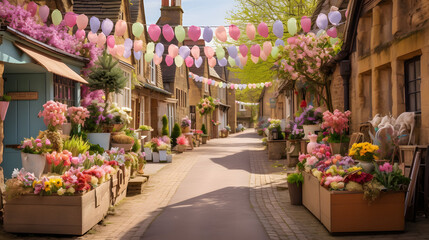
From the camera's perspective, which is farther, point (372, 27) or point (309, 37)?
point (309, 37)

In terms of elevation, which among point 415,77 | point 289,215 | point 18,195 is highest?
point 415,77

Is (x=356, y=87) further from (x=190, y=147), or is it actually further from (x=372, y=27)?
(x=190, y=147)

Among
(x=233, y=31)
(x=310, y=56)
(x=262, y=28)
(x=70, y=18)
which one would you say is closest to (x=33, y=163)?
(x=70, y=18)

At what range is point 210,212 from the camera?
855 centimetres

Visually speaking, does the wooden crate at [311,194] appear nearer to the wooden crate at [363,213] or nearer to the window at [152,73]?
the wooden crate at [363,213]

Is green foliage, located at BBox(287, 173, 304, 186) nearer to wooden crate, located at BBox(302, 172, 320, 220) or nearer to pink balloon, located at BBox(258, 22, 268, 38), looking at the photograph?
wooden crate, located at BBox(302, 172, 320, 220)

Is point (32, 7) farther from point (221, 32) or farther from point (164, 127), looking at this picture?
point (164, 127)

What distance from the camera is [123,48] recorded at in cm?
1289

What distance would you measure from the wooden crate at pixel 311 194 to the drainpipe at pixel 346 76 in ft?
11.2

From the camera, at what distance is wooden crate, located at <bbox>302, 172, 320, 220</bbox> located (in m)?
A: 7.56

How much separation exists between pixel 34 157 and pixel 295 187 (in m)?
5.05

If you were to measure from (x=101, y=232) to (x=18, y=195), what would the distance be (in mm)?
1383

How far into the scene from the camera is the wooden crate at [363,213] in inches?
258

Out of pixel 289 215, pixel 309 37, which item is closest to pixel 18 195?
pixel 289 215
